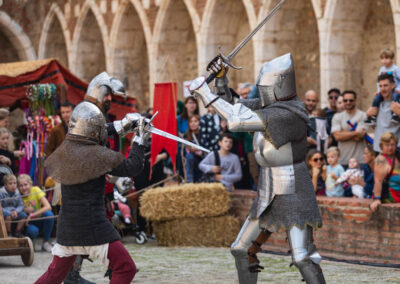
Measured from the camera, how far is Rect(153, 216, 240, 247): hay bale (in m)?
9.30

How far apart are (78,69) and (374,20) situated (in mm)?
8222

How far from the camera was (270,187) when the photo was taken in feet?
18.0

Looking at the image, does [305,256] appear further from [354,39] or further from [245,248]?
[354,39]

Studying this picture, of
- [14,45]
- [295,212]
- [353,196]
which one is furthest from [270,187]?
[14,45]

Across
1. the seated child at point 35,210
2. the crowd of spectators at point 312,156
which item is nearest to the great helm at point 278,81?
the crowd of spectators at point 312,156

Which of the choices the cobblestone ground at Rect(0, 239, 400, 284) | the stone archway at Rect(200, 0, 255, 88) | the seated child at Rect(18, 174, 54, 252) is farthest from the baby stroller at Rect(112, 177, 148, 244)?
the stone archway at Rect(200, 0, 255, 88)

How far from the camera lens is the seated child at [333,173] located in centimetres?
875

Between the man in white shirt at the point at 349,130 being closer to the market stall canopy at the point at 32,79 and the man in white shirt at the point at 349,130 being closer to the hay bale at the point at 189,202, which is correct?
the hay bale at the point at 189,202

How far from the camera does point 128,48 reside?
1869 centimetres

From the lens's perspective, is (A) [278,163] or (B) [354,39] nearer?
(A) [278,163]

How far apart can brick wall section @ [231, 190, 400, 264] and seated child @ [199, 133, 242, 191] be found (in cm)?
122

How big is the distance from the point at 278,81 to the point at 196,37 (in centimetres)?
1070

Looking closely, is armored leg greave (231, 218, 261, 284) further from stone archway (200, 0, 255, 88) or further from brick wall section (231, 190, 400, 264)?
stone archway (200, 0, 255, 88)

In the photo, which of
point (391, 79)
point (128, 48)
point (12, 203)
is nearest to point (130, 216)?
point (12, 203)
